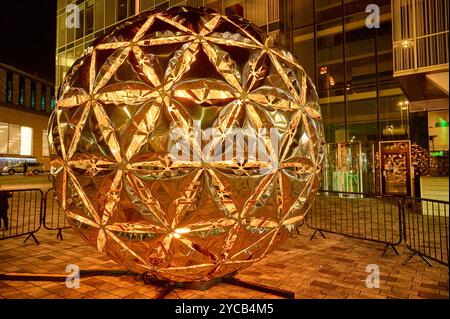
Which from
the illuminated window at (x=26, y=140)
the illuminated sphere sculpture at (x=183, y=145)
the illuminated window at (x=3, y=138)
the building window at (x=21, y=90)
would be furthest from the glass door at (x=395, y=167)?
the building window at (x=21, y=90)

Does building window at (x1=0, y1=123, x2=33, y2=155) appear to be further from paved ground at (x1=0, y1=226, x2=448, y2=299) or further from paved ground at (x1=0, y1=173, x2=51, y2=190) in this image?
paved ground at (x1=0, y1=226, x2=448, y2=299)

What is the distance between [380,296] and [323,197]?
11800mm

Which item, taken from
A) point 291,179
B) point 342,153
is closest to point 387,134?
point 342,153

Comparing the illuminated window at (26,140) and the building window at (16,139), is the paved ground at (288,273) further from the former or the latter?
the illuminated window at (26,140)

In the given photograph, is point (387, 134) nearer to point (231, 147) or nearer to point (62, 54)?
point (231, 147)

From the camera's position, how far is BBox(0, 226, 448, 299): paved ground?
3677 mm

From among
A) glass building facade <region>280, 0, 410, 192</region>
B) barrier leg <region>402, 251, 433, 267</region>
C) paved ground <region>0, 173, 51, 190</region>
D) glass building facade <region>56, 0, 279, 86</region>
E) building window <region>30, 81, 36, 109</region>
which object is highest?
building window <region>30, 81, 36, 109</region>

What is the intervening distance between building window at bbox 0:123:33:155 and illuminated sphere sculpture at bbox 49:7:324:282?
50.1 m

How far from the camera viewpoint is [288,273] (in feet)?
14.5

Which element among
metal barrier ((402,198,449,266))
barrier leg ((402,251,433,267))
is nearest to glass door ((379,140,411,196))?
metal barrier ((402,198,449,266))


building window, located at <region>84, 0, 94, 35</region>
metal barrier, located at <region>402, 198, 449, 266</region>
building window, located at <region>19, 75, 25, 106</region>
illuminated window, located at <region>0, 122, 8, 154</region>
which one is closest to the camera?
metal barrier, located at <region>402, 198, 449, 266</region>

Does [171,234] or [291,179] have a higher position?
[291,179]

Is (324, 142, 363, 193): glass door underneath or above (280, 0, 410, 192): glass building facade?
underneath

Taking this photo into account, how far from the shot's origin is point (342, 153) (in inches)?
621
